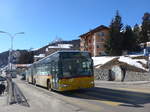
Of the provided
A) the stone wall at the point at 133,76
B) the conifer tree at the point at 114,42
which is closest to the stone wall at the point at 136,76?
the stone wall at the point at 133,76

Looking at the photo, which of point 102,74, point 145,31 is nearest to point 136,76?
point 102,74

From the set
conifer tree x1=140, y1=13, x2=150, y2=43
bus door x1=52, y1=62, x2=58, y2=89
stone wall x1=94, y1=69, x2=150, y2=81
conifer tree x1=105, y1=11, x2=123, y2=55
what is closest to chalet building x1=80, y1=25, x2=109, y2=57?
conifer tree x1=140, y1=13, x2=150, y2=43

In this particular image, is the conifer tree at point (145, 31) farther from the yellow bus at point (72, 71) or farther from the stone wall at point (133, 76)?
the yellow bus at point (72, 71)

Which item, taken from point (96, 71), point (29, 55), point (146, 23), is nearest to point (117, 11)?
point (146, 23)

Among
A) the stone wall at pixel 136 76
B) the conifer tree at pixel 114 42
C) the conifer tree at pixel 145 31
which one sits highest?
the conifer tree at pixel 145 31

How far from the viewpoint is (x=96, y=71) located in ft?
134

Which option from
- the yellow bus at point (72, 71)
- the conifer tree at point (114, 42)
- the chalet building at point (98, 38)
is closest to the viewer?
the yellow bus at point (72, 71)

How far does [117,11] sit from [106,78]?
40.1 meters

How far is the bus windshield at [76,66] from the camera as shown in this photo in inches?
689

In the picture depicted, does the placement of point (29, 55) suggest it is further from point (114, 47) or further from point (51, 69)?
point (51, 69)

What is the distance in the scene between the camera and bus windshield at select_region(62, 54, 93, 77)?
17.5 m

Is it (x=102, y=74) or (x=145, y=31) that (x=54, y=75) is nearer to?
(x=102, y=74)

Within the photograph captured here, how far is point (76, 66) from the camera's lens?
17.8 meters

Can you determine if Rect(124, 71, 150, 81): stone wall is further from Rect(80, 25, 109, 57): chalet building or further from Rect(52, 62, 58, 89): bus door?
Rect(80, 25, 109, 57): chalet building
